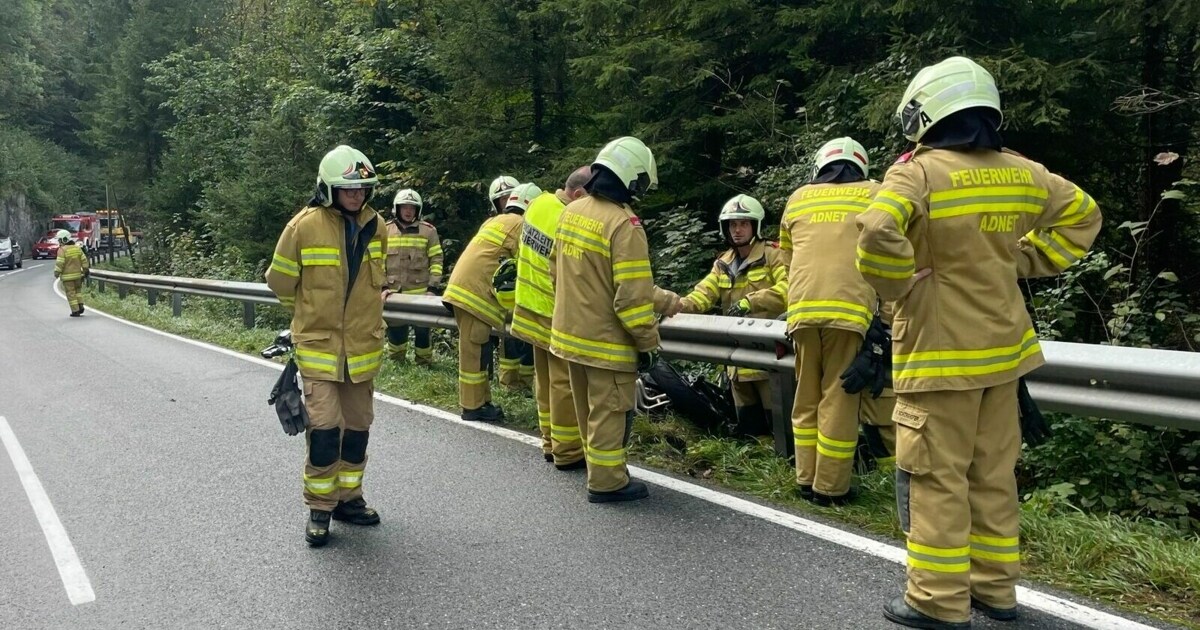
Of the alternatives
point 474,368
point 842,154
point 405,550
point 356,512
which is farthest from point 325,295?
point 842,154

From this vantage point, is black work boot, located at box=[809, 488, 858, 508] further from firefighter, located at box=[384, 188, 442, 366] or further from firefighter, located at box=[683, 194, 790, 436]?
firefighter, located at box=[384, 188, 442, 366]

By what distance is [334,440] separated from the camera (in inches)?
179

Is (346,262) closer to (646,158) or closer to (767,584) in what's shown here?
(646,158)

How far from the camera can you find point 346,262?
4637mm

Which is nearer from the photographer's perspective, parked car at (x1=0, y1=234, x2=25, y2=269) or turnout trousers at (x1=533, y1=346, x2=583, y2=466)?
turnout trousers at (x1=533, y1=346, x2=583, y2=466)

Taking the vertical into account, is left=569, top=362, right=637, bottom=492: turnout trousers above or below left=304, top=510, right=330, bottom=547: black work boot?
above

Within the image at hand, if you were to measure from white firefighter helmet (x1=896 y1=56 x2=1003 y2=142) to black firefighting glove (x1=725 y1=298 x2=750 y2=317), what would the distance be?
2429 mm

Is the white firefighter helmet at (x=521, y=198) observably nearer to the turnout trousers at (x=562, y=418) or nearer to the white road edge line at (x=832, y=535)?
the white road edge line at (x=832, y=535)

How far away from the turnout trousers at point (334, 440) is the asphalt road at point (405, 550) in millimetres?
247

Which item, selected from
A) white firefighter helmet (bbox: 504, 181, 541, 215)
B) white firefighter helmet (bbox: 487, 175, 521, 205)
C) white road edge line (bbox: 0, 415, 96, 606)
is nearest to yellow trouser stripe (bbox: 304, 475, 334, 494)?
white road edge line (bbox: 0, 415, 96, 606)

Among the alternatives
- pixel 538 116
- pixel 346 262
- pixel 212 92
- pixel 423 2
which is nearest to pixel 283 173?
pixel 423 2

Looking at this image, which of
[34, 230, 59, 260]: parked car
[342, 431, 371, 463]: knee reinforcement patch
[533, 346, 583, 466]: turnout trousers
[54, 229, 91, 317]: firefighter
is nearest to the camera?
[342, 431, 371, 463]: knee reinforcement patch

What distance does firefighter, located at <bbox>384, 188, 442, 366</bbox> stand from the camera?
33.9 ft

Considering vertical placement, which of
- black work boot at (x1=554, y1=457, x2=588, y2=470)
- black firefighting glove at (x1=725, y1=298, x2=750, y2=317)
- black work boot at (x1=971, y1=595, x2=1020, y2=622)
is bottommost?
black work boot at (x1=554, y1=457, x2=588, y2=470)
